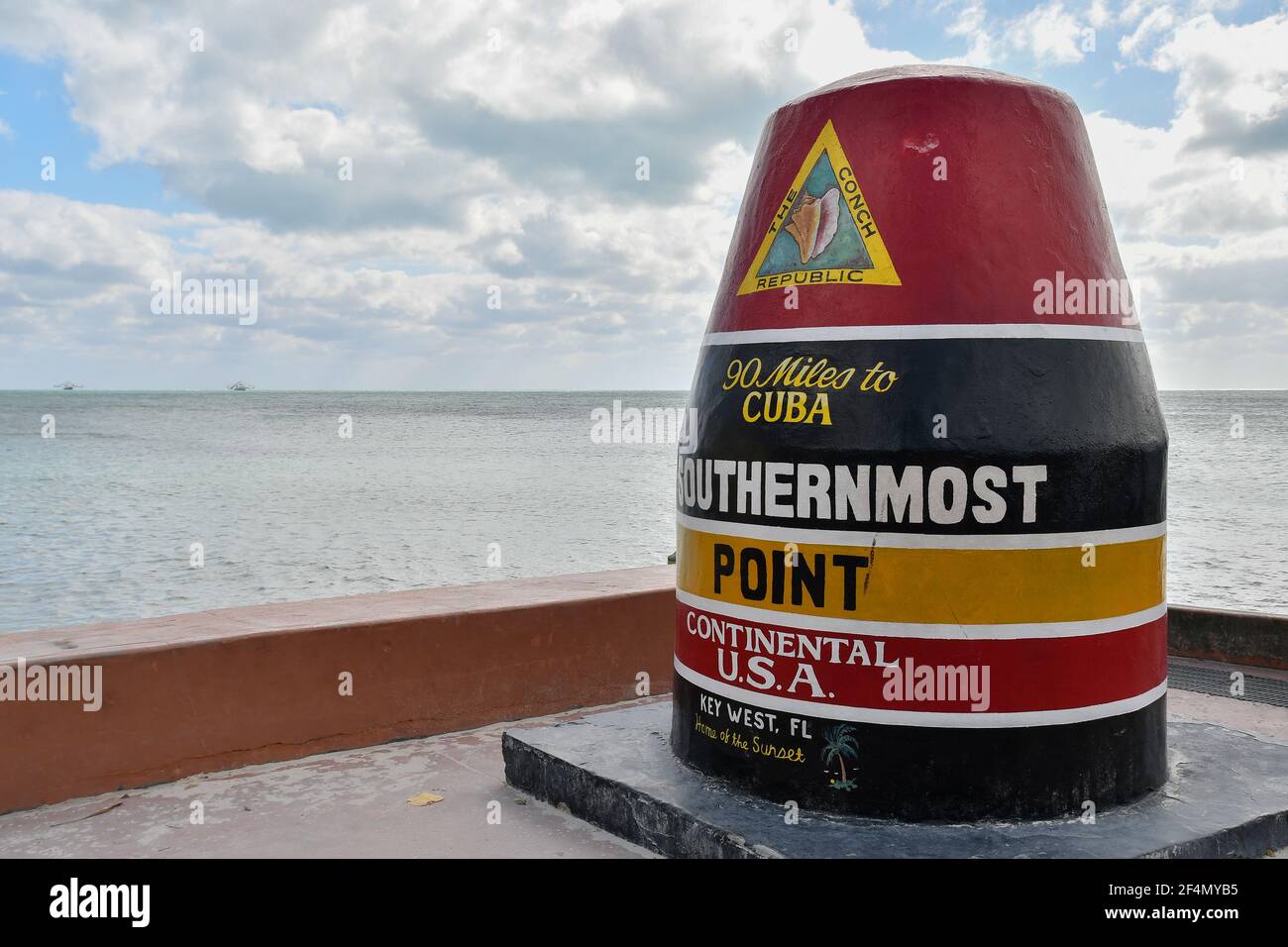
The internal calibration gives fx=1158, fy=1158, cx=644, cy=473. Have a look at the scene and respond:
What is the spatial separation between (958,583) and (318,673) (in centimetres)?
337

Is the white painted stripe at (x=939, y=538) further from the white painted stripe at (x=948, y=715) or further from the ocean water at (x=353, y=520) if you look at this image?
the ocean water at (x=353, y=520)

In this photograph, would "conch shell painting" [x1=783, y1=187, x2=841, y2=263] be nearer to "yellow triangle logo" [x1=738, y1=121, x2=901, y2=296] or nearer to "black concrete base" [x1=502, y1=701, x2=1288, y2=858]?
"yellow triangle logo" [x1=738, y1=121, x2=901, y2=296]

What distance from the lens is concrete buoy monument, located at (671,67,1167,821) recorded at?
4352 millimetres

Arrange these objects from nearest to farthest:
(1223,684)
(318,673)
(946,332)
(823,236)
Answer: (946,332), (823,236), (318,673), (1223,684)

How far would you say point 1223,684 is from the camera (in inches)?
307

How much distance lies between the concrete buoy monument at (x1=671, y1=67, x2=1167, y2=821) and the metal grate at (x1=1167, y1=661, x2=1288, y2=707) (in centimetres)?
318

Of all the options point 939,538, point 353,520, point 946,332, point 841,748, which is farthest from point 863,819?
point 353,520

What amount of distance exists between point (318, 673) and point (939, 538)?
3345 mm

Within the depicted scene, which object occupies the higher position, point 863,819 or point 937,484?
point 937,484

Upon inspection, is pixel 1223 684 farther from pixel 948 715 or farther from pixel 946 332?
pixel 946 332

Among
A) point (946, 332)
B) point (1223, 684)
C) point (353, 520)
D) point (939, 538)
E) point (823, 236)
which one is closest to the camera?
point (939, 538)

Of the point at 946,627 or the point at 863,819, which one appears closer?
the point at 946,627

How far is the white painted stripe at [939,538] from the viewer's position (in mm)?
4316
